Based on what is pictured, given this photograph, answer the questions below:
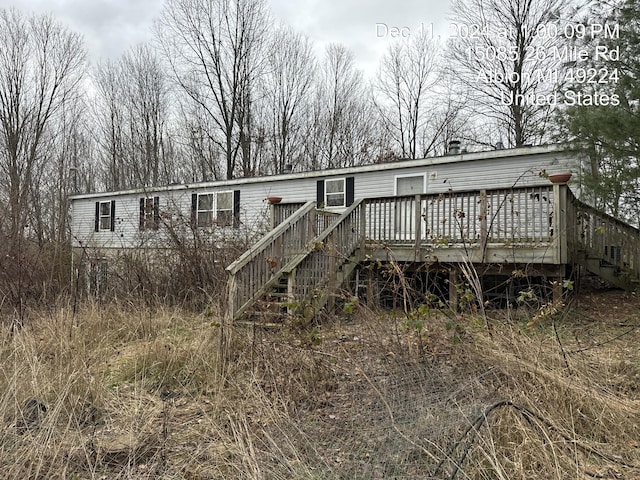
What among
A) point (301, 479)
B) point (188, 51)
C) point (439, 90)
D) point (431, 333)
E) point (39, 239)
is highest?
point (188, 51)

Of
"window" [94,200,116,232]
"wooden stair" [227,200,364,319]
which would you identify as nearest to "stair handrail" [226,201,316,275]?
"wooden stair" [227,200,364,319]

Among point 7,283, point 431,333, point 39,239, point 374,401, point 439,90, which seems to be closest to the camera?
point 374,401

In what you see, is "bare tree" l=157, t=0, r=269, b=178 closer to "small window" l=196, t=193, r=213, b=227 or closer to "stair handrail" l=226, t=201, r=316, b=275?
"small window" l=196, t=193, r=213, b=227

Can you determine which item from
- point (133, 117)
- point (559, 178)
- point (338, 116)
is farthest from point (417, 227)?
point (133, 117)

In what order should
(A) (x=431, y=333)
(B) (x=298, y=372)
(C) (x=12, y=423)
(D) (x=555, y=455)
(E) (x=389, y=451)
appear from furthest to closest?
(A) (x=431, y=333) < (B) (x=298, y=372) < (C) (x=12, y=423) < (E) (x=389, y=451) < (D) (x=555, y=455)

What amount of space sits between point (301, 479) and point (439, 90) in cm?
2325

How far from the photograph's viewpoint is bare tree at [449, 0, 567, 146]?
61.9 feet

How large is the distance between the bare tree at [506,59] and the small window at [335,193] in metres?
9.12

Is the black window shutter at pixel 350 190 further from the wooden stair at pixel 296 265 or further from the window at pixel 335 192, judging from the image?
the wooden stair at pixel 296 265

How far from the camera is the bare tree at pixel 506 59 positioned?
1888 cm

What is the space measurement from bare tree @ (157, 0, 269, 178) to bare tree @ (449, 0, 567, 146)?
966 cm

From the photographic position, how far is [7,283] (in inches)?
316

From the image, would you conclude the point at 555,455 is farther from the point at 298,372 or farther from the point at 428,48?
the point at 428,48

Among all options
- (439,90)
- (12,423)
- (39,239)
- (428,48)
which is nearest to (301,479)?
(12,423)
